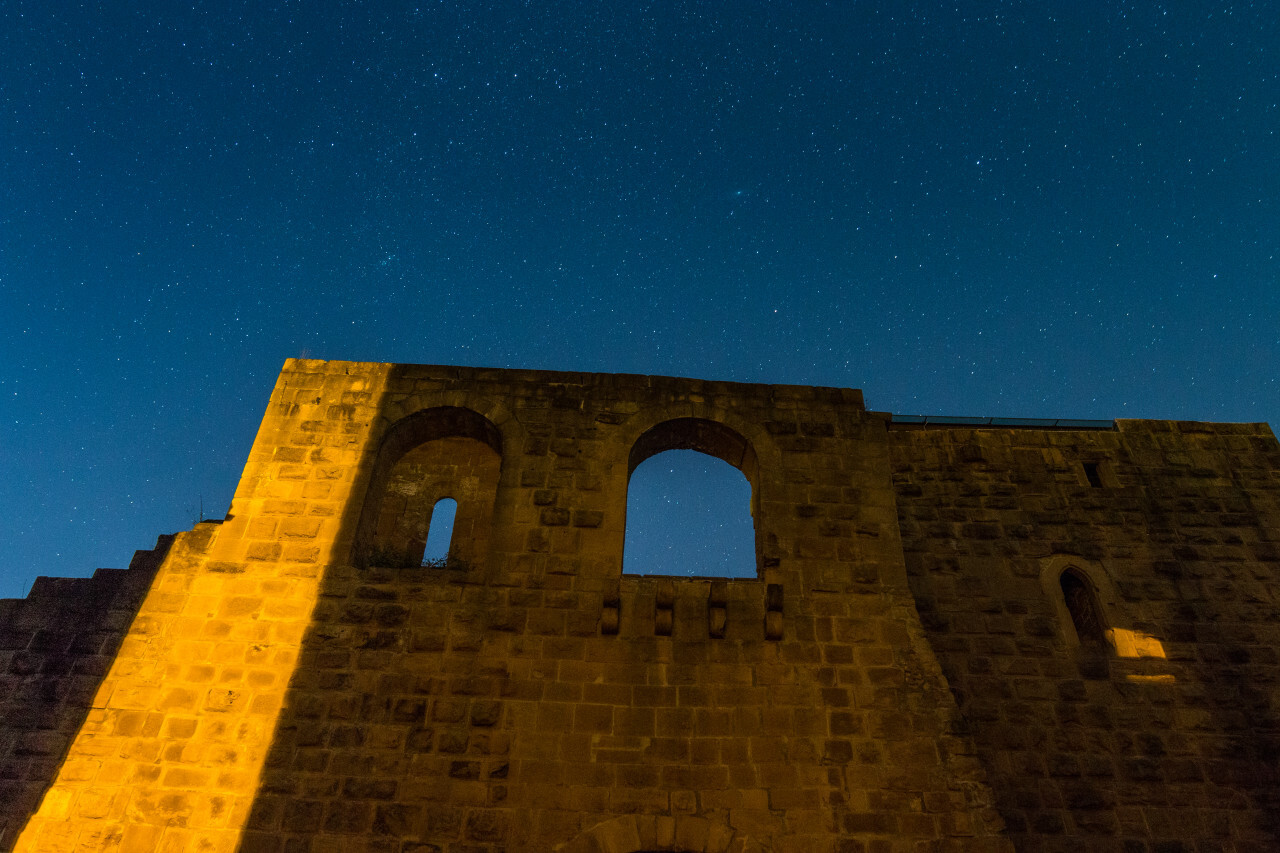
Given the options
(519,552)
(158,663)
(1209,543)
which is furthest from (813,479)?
(158,663)

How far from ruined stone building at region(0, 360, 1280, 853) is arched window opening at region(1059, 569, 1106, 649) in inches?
2.0

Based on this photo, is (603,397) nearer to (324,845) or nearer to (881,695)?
(881,695)

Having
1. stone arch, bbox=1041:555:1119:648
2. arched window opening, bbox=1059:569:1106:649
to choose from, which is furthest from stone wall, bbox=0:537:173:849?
arched window opening, bbox=1059:569:1106:649

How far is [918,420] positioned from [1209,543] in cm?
373

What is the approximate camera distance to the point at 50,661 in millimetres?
7574

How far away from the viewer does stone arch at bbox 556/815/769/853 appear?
5.66 metres

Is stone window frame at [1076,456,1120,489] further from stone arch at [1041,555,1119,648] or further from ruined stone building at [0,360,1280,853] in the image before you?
stone arch at [1041,555,1119,648]

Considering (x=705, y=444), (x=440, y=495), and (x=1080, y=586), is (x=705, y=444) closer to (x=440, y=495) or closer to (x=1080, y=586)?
(x=1080, y=586)

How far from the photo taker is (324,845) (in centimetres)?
564

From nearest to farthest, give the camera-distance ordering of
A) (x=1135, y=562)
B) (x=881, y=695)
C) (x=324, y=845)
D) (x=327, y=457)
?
(x=324, y=845), (x=881, y=695), (x=327, y=457), (x=1135, y=562)

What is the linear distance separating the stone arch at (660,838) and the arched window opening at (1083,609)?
15.5ft

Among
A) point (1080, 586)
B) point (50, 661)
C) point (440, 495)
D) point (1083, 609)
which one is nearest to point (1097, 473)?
point (1080, 586)

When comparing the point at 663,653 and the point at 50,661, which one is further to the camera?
the point at 50,661

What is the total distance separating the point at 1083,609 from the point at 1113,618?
0.30 meters
